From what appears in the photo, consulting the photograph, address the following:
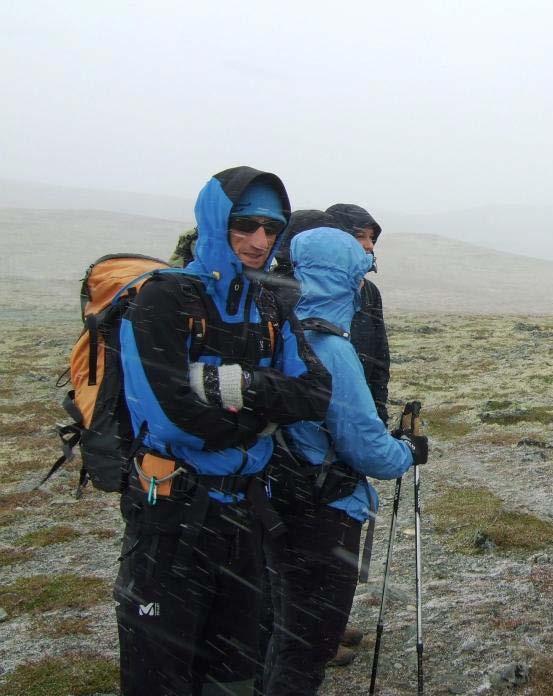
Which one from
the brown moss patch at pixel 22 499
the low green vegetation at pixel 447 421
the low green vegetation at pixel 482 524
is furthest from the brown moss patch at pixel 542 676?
the low green vegetation at pixel 447 421

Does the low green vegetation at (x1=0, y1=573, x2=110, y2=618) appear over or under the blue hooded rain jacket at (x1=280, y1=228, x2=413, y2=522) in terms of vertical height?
under

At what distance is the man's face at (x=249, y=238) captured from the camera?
3.78m

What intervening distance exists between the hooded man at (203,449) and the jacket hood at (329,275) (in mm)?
568

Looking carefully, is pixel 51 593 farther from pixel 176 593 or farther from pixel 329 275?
pixel 329 275

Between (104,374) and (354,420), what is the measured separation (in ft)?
4.58

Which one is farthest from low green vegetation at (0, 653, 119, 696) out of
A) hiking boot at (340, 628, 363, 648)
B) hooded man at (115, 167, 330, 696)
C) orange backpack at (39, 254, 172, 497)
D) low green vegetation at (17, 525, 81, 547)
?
low green vegetation at (17, 525, 81, 547)

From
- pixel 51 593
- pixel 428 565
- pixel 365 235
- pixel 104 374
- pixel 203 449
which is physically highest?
pixel 365 235

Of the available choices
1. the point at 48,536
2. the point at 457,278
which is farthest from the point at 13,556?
the point at 457,278

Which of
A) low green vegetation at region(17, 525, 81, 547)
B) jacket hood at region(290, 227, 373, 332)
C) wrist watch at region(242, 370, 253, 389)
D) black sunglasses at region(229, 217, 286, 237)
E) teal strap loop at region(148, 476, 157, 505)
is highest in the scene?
black sunglasses at region(229, 217, 286, 237)

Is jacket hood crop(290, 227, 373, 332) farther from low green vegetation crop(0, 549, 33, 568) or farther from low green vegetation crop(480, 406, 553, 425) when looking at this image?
low green vegetation crop(480, 406, 553, 425)

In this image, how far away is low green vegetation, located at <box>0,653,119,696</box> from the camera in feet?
19.2

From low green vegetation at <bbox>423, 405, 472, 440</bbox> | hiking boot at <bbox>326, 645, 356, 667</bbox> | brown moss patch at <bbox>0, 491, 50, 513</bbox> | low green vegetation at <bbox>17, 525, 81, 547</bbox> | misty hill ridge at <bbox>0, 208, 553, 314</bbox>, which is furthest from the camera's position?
misty hill ridge at <bbox>0, 208, 553, 314</bbox>

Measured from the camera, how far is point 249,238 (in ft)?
12.5

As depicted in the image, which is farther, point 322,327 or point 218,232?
point 322,327
